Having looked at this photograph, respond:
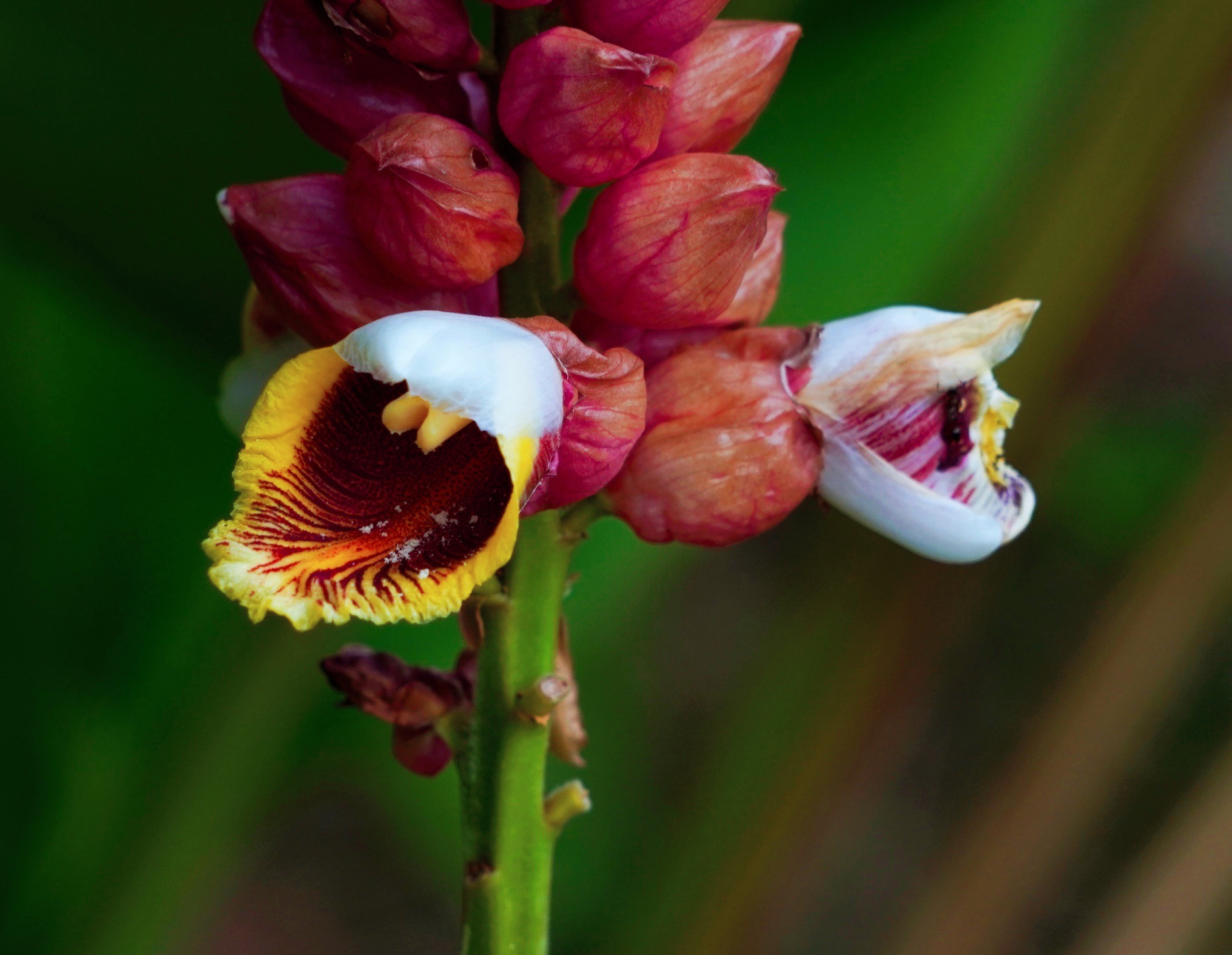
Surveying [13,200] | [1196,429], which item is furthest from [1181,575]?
[13,200]

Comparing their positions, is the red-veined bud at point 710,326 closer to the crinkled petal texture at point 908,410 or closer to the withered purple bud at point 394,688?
the crinkled petal texture at point 908,410

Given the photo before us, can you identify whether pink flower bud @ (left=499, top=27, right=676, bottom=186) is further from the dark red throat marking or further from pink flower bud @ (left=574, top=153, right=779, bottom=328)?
the dark red throat marking

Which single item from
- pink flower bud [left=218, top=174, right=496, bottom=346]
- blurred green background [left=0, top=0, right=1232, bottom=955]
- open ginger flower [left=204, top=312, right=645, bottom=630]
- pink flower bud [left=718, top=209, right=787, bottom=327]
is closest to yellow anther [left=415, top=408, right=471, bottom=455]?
open ginger flower [left=204, top=312, right=645, bottom=630]

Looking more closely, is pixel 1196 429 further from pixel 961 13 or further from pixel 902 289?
pixel 961 13

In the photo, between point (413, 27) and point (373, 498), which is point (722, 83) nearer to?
point (413, 27)

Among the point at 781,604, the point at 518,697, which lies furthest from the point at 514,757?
the point at 781,604
